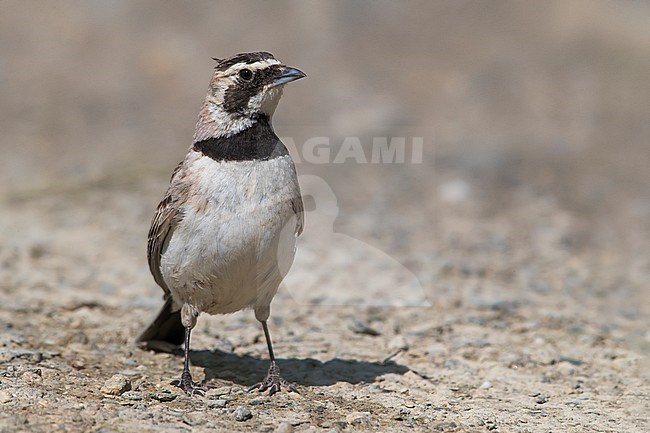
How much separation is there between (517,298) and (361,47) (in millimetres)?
8588

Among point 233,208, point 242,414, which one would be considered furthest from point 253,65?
point 242,414

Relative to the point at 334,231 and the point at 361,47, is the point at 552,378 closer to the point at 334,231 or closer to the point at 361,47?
the point at 334,231

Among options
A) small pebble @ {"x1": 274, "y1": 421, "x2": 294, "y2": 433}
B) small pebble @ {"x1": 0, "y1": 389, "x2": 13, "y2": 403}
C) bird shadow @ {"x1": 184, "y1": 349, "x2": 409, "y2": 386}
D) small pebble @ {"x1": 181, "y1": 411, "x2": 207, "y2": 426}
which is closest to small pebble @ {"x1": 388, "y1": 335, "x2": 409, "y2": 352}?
bird shadow @ {"x1": 184, "y1": 349, "x2": 409, "y2": 386}

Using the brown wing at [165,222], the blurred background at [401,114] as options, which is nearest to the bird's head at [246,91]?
the brown wing at [165,222]

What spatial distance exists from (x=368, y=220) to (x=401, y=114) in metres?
4.14

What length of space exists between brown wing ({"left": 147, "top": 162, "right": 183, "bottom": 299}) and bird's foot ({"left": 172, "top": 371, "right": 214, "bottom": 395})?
832 millimetres

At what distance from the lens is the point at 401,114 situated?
15.2 m

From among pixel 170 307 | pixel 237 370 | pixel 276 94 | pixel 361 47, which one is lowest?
pixel 237 370

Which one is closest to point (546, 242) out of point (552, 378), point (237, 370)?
point (552, 378)

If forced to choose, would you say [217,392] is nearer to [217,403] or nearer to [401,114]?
[217,403]

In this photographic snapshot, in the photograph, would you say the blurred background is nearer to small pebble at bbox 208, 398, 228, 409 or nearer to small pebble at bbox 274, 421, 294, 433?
small pebble at bbox 208, 398, 228, 409

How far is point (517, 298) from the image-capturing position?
356 inches

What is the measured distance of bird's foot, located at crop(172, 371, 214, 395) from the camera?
231 inches

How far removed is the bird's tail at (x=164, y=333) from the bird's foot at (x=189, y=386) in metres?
0.83
